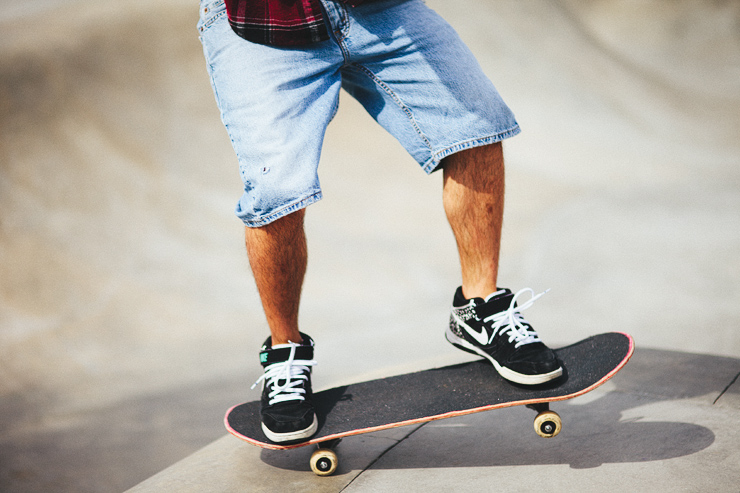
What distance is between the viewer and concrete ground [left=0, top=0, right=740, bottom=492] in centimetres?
210

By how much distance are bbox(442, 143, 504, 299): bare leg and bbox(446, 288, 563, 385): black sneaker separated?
2.8 inches

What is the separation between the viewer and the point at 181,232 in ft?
16.6

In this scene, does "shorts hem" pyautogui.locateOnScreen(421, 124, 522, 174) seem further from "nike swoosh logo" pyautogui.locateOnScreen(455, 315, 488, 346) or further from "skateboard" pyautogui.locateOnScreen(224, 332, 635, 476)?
"skateboard" pyautogui.locateOnScreen(224, 332, 635, 476)

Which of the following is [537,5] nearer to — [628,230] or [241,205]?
[628,230]

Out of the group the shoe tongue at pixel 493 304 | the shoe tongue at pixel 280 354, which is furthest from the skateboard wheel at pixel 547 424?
the shoe tongue at pixel 280 354

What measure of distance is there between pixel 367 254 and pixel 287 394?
269cm

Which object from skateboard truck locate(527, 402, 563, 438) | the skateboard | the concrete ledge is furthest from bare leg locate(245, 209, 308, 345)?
skateboard truck locate(527, 402, 563, 438)

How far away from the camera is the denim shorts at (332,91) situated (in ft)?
6.04

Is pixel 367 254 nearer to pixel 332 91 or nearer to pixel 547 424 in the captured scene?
pixel 332 91

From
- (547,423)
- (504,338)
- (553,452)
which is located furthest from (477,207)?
(553,452)

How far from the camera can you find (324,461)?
76.2 inches

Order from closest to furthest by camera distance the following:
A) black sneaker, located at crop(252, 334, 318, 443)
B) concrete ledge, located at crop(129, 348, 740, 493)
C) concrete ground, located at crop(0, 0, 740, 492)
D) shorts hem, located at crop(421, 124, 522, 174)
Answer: concrete ledge, located at crop(129, 348, 740, 493)
black sneaker, located at crop(252, 334, 318, 443)
shorts hem, located at crop(421, 124, 522, 174)
concrete ground, located at crop(0, 0, 740, 492)

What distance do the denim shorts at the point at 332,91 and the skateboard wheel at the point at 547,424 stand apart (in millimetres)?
871

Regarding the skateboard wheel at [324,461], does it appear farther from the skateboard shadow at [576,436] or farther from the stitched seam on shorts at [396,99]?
the stitched seam on shorts at [396,99]
